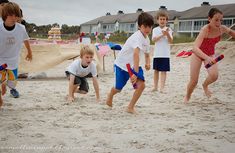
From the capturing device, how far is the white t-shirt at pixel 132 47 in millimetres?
4414

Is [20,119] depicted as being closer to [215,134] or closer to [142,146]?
[142,146]

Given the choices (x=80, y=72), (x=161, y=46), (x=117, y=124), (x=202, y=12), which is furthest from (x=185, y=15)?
(x=117, y=124)

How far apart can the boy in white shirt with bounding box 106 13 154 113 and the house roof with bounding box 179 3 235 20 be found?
1668 inches

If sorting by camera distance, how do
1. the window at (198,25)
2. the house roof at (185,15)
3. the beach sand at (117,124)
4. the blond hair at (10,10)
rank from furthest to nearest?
the window at (198,25), the house roof at (185,15), the blond hair at (10,10), the beach sand at (117,124)

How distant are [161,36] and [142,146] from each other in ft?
12.5

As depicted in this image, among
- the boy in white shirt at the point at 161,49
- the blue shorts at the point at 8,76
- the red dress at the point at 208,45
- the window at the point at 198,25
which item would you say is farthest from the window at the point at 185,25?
the blue shorts at the point at 8,76

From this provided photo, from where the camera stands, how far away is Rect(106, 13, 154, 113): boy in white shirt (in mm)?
4391

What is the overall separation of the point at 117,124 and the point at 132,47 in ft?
3.76

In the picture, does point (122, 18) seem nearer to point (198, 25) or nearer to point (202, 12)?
point (202, 12)

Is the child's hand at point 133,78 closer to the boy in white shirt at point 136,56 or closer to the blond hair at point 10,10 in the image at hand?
the boy in white shirt at point 136,56

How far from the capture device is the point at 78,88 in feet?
19.0

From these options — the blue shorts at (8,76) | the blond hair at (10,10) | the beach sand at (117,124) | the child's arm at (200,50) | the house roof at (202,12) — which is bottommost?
the beach sand at (117,124)

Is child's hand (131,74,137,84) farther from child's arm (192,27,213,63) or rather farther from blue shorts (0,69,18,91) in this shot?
blue shorts (0,69,18,91)

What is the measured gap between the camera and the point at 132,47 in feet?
14.7
